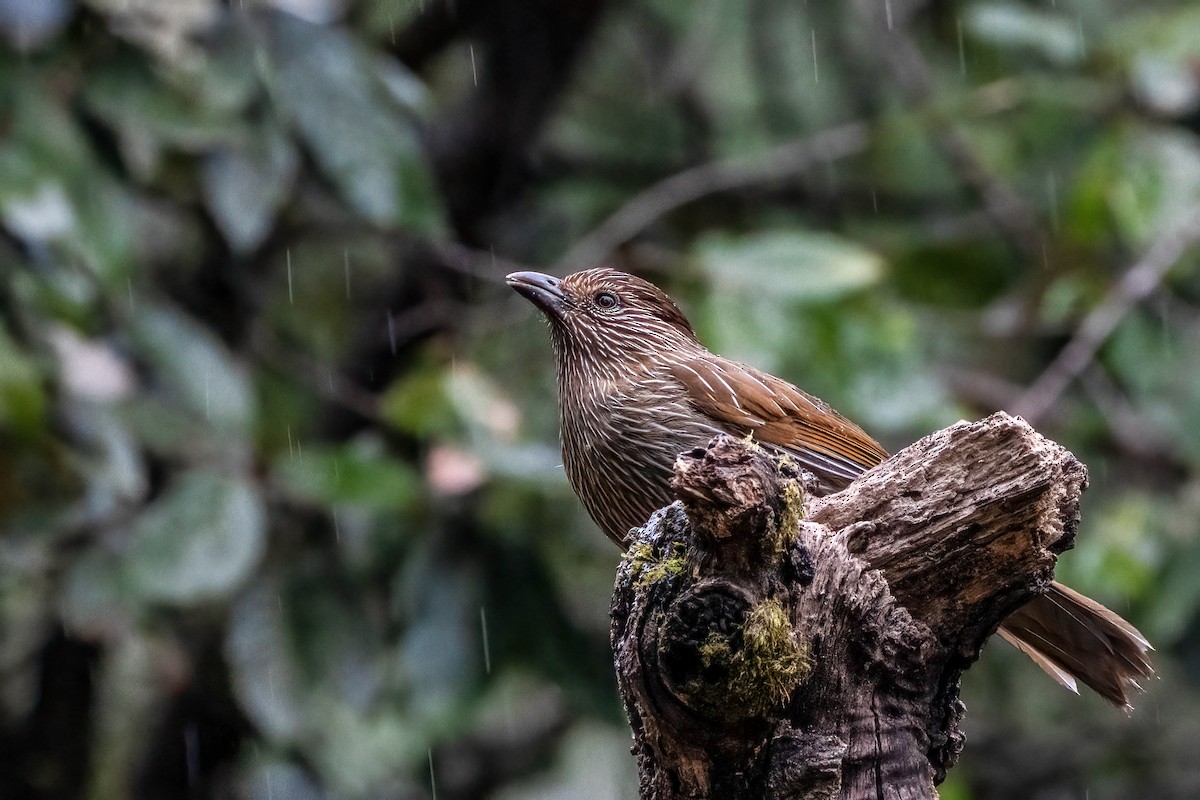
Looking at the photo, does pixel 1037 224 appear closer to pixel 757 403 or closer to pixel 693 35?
pixel 693 35

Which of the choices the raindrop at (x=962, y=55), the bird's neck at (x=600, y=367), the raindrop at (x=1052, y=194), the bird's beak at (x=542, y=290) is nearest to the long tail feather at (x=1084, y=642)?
the bird's neck at (x=600, y=367)

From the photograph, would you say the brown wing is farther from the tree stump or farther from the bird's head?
the tree stump

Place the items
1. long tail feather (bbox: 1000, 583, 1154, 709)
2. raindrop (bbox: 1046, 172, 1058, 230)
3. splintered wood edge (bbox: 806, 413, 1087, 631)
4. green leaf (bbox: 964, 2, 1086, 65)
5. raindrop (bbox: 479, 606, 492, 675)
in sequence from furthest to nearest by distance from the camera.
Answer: raindrop (bbox: 1046, 172, 1058, 230)
green leaf (bbox: 964, 2, 1086, 65)
raindrop (bbox: 479, 606, 492, 675)
long tail feather (bbox: 1000, 583, 1154, 709)
splintered wood edge (bbox: 806, 413, 1087, 631)

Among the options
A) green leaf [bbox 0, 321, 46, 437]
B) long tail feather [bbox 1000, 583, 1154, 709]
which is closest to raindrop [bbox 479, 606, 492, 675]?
green leaf [bbox 0, 321, 46, 437]

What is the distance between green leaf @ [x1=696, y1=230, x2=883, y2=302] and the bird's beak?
24.4 inches

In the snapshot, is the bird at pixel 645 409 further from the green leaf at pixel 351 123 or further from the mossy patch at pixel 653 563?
the mossy patch at pixel 653 563

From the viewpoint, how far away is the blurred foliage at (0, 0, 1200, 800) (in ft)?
13.4

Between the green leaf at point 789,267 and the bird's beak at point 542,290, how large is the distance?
0.62 meters

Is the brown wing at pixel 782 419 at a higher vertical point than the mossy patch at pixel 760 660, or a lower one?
lower

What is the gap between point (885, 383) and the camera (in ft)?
15.0

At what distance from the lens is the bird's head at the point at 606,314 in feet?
13.2

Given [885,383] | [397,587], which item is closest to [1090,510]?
[885,383]

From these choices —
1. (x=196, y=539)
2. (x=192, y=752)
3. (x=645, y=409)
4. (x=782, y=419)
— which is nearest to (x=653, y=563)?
(x=645, y=409)

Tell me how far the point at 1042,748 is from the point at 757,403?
3078 millimetres
